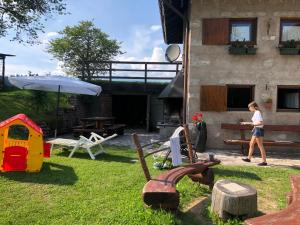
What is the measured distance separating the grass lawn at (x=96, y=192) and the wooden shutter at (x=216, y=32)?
4306mm

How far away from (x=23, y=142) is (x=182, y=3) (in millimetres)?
6806

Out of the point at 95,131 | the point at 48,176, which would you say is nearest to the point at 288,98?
the point at 95,131

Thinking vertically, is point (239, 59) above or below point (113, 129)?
above

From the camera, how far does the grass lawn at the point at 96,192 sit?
4.14 m

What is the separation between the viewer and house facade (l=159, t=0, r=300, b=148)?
10000mm

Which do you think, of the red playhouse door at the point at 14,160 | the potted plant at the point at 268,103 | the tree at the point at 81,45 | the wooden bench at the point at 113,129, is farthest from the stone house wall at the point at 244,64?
the tree at the point at 81,45

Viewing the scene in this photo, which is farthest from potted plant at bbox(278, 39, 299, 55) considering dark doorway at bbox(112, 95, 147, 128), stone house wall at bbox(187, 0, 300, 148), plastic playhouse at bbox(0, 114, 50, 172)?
dark doorway at bbox(112, 95, 147, 128)

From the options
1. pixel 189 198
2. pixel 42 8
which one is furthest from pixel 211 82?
pixel 42 8

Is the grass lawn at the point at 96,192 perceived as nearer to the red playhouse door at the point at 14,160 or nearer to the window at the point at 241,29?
the red playhouse door at the point at 14,160

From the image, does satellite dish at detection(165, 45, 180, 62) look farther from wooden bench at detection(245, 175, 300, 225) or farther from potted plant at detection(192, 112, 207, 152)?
wooden bench at detection(245, 175, 300, 225)

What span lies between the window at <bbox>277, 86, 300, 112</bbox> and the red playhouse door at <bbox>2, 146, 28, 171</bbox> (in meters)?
7.50

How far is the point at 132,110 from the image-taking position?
20.2 metres

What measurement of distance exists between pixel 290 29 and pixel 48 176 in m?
8.12

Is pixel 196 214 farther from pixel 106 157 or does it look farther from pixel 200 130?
pixel 200 130
